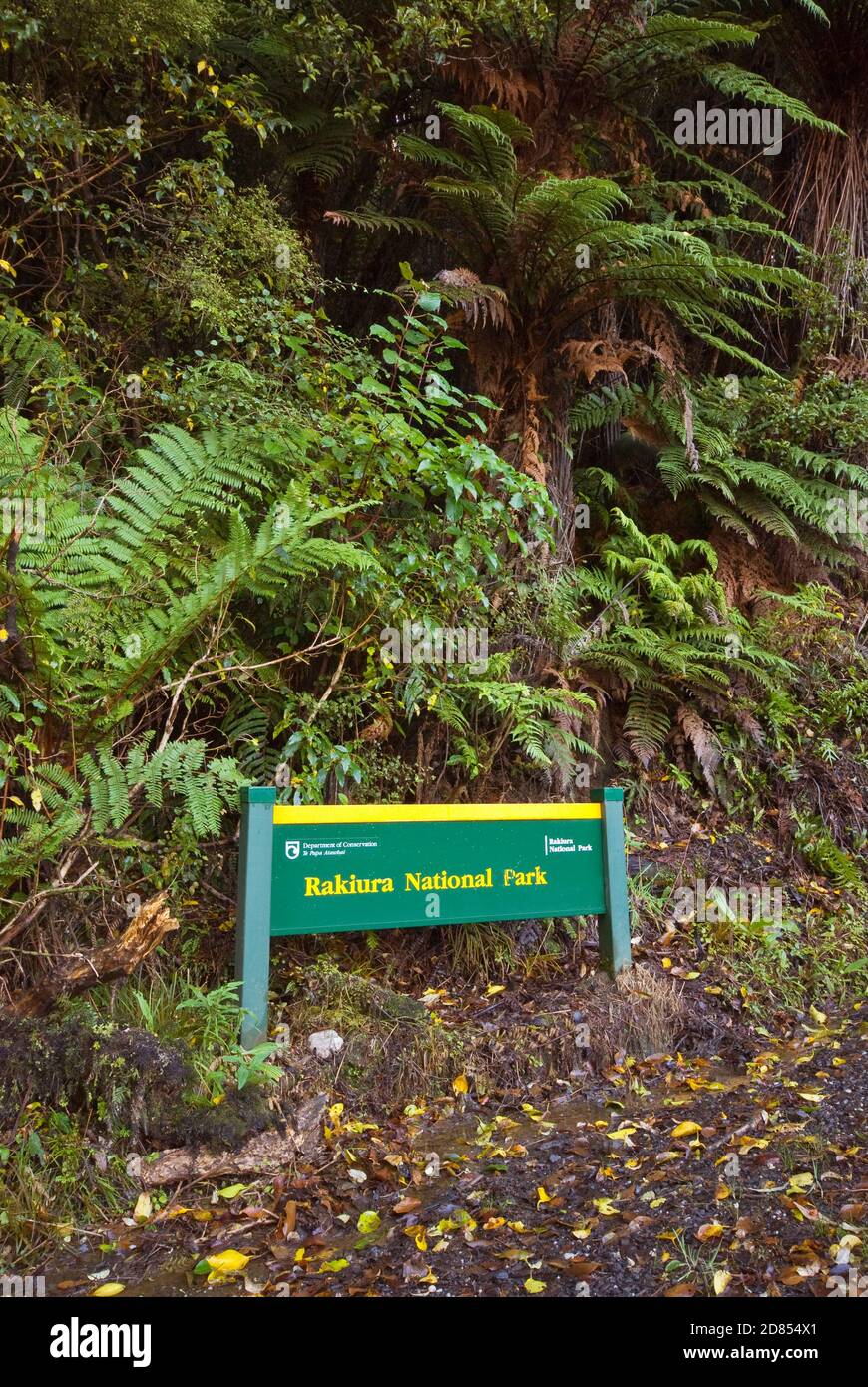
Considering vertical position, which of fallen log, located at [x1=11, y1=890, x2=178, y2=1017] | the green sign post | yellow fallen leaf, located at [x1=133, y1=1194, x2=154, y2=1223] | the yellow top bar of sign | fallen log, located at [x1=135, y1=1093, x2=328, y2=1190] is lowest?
yellow fallen leaf, located at [x1=133, y1=1194, x2=154, y2=1223]

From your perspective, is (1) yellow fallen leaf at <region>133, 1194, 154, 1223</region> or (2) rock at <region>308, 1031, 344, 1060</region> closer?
(1) yellow fallen leaf at <region>133, 1194, 154, 1223</region>

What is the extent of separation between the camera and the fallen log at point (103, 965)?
3129 mm

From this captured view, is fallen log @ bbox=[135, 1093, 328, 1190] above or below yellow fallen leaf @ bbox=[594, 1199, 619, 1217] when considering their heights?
above

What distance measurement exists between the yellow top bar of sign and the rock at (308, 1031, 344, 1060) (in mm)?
786

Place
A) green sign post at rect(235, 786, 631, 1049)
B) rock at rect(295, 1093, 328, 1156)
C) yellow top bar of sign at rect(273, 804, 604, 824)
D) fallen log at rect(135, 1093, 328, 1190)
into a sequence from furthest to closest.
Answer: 1. yellow top bar of sign at rect(273, 804, 604, 824)
2. green sign post at rect(235, 786, 631, 1049)
3. rock at rect(295, 1093, 328, 1156)
4. fallen log at rect(135, 1093, 328, 1190)

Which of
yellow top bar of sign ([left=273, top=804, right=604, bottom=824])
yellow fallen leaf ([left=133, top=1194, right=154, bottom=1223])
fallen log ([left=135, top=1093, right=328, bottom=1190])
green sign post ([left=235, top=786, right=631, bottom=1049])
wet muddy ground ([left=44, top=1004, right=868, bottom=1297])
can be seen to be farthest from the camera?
yellow top bar of sign ([left=273, top=804, right=604, bottom=824])

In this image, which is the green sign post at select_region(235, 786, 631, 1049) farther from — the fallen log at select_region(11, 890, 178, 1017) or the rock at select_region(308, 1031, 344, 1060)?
the fallen log at select_region(11, 890, 178, 1017)

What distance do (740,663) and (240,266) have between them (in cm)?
365

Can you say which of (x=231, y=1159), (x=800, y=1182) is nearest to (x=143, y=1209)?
(x=231, y=1159)

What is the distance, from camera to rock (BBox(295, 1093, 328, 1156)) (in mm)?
3109

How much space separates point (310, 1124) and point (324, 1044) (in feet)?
1.05

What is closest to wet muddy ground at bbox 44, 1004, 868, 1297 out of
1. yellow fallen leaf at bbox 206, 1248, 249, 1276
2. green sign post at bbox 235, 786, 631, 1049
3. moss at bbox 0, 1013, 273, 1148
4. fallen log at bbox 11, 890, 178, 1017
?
yellow fallen leaf at bbox 206, 1248, 249, 1276

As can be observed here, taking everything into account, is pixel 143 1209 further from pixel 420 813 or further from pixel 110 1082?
pixel 420 813

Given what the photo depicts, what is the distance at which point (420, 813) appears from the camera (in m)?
3.87
